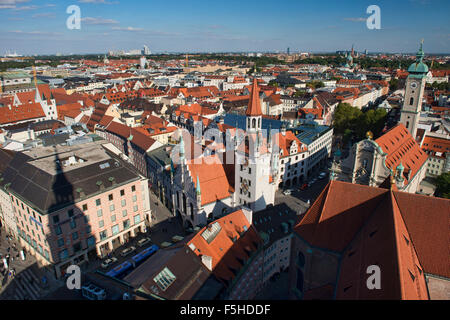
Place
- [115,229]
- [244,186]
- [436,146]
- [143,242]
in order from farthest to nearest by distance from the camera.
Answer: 1. [436,146]
2. [143,242]
3. [115,229]
4. [244,186]

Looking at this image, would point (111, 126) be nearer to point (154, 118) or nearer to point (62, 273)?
point (154, 118)

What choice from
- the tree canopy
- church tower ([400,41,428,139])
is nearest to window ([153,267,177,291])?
church tower ([400,41,428,139])

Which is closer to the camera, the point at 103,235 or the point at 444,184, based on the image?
the point at 103,235

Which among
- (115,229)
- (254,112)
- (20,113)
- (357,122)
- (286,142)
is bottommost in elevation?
(115,229)

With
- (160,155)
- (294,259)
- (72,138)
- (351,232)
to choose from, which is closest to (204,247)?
(294,259)

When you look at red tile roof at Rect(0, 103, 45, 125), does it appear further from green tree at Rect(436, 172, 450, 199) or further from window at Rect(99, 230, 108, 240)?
Result: green tree at Rect(436, 172, 450, 199)

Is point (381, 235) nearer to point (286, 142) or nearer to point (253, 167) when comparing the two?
point (253, 167)

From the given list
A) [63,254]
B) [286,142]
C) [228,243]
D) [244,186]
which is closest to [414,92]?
[286,142]
